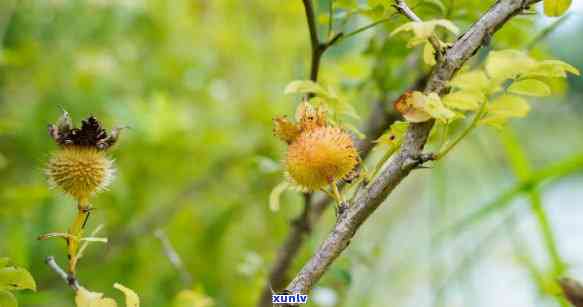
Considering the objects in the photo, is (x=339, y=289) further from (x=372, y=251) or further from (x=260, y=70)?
(x=260, y=70)

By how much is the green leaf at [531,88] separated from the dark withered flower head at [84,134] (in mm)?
350

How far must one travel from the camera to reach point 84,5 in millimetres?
1798

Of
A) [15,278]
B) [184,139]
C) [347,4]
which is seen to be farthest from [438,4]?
[184,139]

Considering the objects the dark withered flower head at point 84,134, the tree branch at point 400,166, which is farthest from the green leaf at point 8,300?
the tree branch at point 400,166

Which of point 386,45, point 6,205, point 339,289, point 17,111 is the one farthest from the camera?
point 17,111

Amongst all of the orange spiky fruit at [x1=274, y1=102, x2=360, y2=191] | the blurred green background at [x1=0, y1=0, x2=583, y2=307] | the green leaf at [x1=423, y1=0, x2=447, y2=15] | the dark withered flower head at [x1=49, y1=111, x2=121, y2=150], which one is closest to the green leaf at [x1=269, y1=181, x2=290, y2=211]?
the orange spiky fruit at [x1=274, y1=102, x2=360, y2=191]

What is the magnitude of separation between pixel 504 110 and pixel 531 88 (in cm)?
3

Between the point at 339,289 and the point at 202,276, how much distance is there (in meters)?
0.46

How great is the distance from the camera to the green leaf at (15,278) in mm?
554

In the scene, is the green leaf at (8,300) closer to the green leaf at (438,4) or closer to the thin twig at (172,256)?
the thin twig at (172,256)

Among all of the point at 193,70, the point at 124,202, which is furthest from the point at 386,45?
the point at 193,70

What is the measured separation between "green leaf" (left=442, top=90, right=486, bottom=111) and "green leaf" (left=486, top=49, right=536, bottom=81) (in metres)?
0.02

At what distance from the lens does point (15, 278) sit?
556mm

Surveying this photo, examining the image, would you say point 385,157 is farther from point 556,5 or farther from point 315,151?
point 556,5
